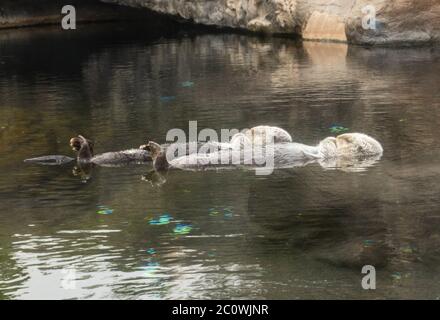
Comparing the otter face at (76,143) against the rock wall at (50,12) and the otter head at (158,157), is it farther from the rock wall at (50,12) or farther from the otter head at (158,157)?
the rock wall at (50,12)

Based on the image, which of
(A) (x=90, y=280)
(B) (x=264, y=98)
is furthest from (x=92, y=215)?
(B) (x=264, y=98)

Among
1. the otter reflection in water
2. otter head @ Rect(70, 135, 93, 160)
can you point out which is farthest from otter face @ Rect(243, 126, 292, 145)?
otter head @ Rect(70, 135, 93, 160)

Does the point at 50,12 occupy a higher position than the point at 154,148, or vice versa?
the point at 50,12

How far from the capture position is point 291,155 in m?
14.1

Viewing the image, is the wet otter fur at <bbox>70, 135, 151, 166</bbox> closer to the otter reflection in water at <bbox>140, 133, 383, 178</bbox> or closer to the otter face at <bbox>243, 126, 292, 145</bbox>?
the otter reflection in water at <bbox>140, 133, 383, 178</bbox>

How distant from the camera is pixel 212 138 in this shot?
52.3 ft

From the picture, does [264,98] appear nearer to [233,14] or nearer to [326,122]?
[326,122]

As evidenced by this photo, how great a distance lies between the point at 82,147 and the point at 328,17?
60.4 feet

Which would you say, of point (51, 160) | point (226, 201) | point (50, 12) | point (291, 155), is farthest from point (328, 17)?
point (226, 201)

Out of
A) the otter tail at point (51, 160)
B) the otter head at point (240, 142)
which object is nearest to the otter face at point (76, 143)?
the otter tail at point (51, 160)

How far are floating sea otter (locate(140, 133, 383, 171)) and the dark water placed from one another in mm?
319

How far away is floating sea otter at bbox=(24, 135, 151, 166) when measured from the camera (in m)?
14.6

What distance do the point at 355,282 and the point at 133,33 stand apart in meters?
32.1

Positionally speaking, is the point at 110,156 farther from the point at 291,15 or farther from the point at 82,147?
the point at 291,15
